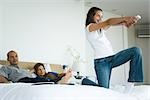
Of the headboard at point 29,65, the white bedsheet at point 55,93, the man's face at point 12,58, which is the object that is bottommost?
the white bedsheet at point 55,93

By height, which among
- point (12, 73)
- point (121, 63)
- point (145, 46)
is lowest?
point (12, 73)

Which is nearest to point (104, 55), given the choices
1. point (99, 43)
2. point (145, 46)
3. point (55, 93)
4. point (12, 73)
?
point (99, 43)

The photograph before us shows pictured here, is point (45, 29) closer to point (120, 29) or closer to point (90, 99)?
point (120, 29)

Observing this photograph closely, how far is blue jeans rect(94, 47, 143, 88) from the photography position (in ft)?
6.87

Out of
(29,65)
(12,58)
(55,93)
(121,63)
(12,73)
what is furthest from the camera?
(29,65)

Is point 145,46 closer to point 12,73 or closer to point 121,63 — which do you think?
point 12,73

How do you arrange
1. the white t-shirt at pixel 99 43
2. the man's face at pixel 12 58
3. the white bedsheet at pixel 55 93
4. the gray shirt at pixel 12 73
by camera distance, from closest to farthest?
the white bedsheet at pixel 55 93 → the white t-shirt at pixel 99 43 → the gray shirt at pixel 12 73 → the man's face at pixel 12 58

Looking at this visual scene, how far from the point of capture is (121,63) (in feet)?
7.20

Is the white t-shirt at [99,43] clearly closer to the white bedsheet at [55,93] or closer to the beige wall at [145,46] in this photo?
the white bedsheet at [55,93]

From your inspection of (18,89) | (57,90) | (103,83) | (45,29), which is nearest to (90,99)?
(57,90)

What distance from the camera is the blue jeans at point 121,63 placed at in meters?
2.09

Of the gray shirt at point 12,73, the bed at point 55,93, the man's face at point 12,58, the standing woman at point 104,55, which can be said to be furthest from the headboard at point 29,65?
the bed at point 55,93

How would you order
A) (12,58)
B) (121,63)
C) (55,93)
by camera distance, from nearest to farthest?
(55,93), (121,63), (12,58)

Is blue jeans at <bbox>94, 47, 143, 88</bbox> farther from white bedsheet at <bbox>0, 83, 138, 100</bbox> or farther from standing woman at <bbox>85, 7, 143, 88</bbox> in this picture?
white bedsheet at <bbox>0, 83, 138, 100</bbox>
